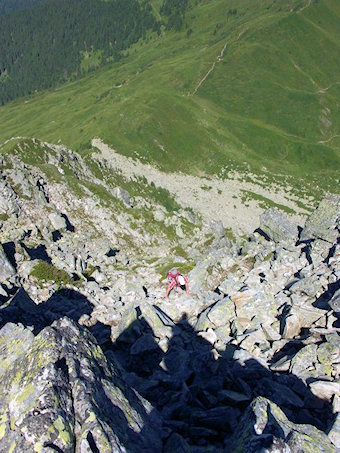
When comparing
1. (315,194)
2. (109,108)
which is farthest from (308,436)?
(109,108)

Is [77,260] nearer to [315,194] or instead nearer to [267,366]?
[267,366]

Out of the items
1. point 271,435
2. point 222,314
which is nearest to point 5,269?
point 222,314

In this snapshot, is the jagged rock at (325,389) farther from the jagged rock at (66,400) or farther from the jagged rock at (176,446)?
the jagged rock at (66,400)

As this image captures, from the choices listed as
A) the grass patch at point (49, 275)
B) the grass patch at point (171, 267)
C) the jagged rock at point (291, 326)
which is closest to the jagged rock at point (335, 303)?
the jagged rock at point (291, 326)

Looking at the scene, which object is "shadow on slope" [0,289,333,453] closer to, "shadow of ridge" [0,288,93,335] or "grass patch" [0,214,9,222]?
"shadow of ridge" [0,288,93,335]

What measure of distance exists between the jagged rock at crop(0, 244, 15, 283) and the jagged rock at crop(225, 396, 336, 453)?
2706 cm

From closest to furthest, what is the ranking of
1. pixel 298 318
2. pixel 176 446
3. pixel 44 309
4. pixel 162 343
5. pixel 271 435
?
pixel 271 435 < pixel 176 446 < pixel 162 343 < pixel 298 318 < pixel 44 309

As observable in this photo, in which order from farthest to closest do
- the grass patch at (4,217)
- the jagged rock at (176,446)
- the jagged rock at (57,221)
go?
the jagged rock at (57,221)
the grass patch at (4,217)
the jagged rock at (176,446)

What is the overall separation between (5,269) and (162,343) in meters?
18.6

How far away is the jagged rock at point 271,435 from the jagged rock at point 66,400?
2.69m

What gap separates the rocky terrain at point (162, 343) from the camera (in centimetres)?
1097

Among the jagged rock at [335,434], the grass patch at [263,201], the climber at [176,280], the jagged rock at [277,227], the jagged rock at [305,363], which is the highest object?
the jagged rock at [335,434]

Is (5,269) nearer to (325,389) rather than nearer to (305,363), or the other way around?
(305,363)

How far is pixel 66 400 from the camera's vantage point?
35.4 feet
